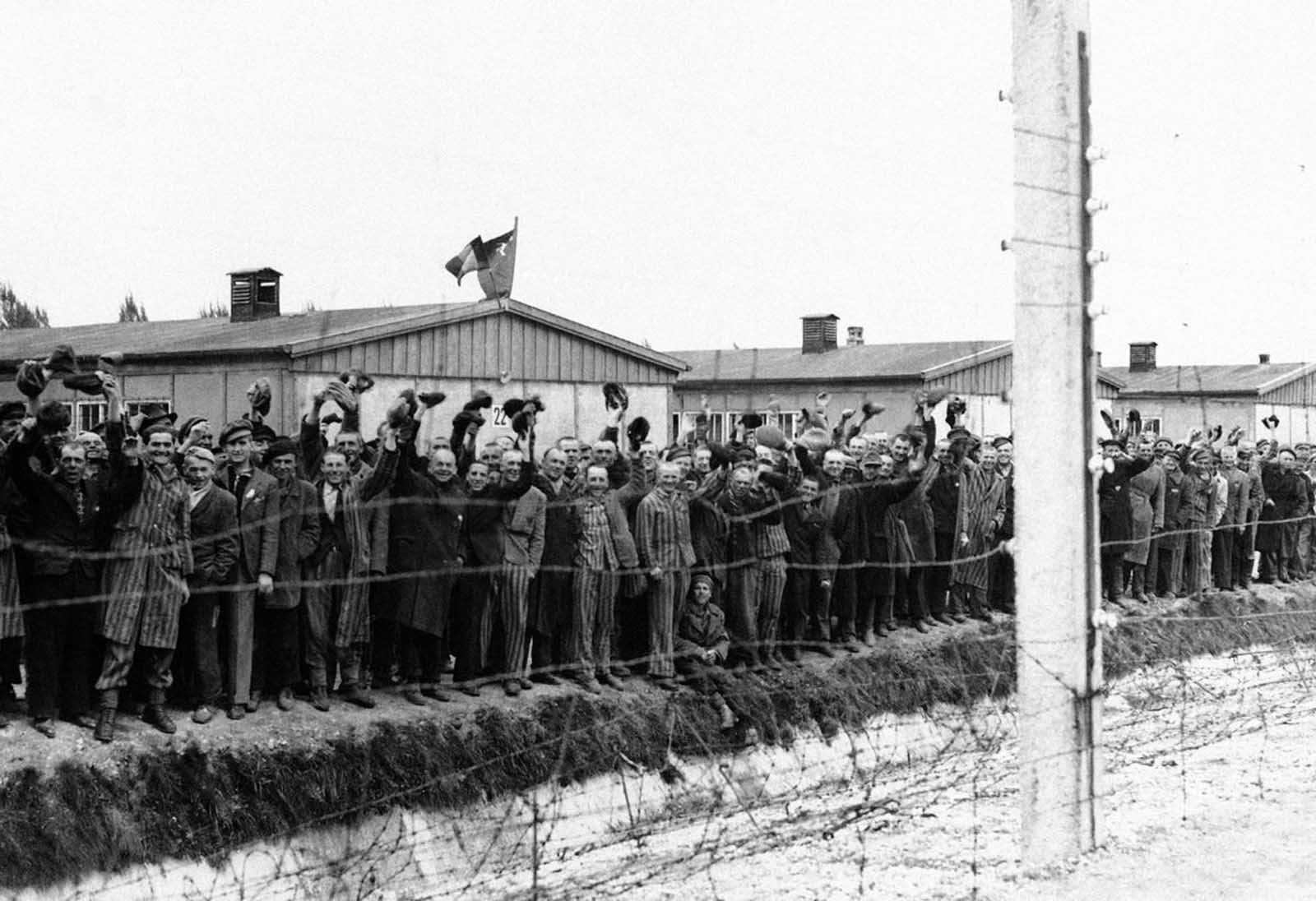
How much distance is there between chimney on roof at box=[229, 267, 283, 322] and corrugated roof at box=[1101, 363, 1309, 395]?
1799 cm

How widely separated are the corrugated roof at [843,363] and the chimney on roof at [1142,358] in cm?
1135

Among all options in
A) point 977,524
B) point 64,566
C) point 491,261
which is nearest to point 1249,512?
point 977,524

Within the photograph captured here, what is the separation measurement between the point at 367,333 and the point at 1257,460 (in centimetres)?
1042

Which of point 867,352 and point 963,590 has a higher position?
point 867,352

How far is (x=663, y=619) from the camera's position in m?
10.9

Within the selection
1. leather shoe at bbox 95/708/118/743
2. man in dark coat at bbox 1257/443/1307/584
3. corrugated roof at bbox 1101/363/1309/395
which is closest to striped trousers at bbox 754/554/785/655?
leather shoe at bbox 95/708/118/743

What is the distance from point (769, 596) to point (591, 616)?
1.57 meters

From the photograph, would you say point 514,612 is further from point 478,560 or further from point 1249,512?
point 1249,512

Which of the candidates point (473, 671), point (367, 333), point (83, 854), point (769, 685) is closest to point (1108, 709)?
point (769, 685)

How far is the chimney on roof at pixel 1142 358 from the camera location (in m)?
38.4

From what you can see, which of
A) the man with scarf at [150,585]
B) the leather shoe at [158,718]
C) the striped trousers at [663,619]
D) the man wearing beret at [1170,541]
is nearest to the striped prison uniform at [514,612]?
the striped trousers at [663,619]

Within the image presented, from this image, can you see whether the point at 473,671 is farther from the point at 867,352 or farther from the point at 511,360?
the point at 867,352

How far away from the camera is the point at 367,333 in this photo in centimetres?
1850

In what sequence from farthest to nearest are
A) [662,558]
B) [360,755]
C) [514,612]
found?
[662,558], [514,612], [360,755]
